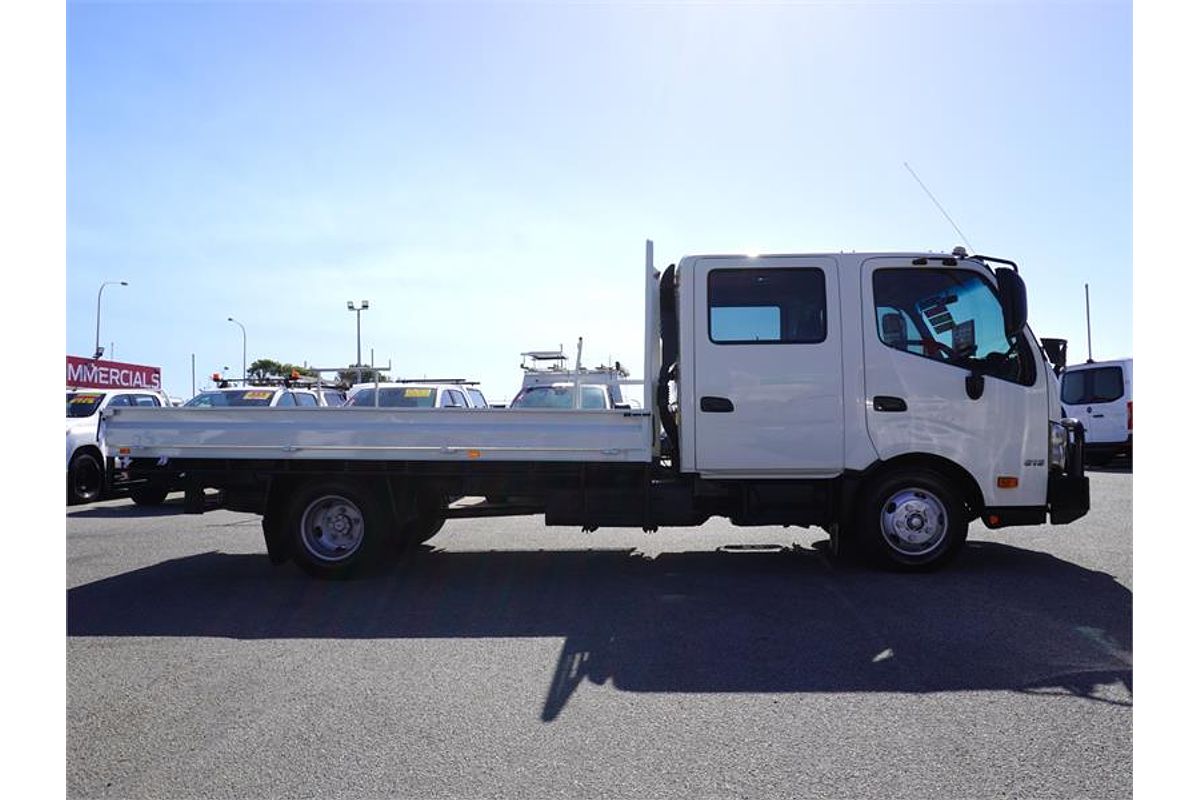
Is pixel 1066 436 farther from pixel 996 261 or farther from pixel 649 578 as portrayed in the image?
pixel 649 578

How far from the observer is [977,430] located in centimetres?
677

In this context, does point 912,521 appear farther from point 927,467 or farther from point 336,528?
point 336,528

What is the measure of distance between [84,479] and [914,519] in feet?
42.5

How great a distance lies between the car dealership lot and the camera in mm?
3469

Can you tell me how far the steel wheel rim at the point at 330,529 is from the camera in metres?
7.10

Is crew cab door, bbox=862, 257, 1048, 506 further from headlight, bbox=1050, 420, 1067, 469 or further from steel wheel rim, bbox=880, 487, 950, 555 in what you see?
steel wheel rim, bbox=880, 487, 950, 555

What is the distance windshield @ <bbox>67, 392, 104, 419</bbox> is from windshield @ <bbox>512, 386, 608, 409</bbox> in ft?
24.1

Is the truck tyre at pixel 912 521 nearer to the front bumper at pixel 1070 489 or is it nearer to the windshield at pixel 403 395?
the front bumper at pixel 1070 489

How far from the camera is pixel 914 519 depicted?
22.4ft

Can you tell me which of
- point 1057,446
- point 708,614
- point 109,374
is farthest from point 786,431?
point 109,374

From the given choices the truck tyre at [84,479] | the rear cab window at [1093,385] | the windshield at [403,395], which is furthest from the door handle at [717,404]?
the rear cab window at [1093,385]

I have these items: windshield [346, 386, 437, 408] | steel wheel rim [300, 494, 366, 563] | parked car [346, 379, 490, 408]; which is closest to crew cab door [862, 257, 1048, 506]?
steel wheel rim [300, 494, 366, 563]

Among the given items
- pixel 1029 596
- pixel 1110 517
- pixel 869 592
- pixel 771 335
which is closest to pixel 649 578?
pixel 869 592

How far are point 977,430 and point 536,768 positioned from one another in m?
4.81
